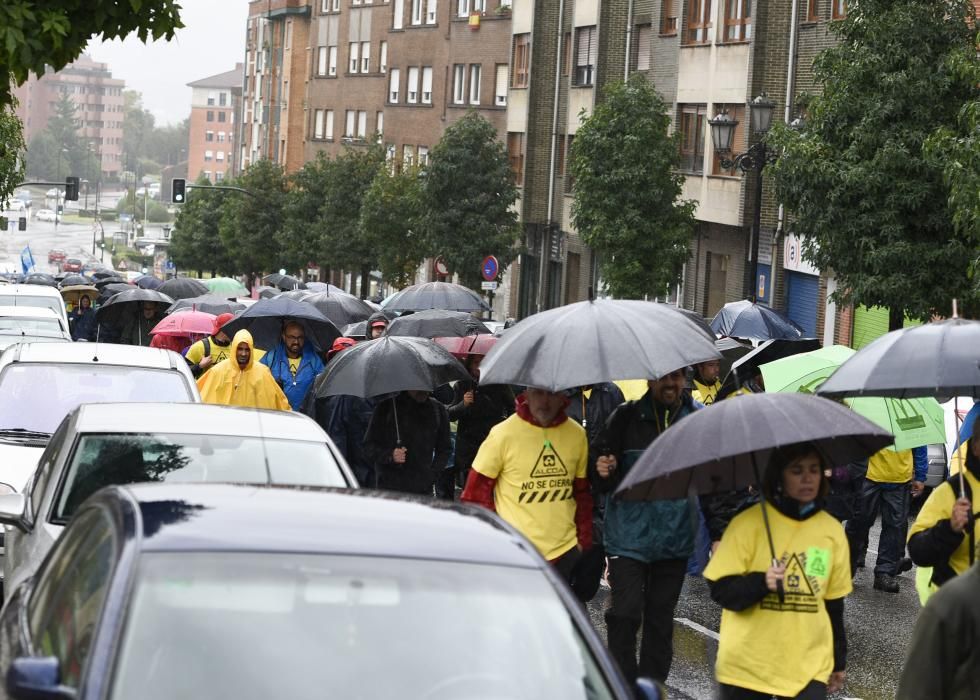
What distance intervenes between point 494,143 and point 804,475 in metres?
50.3

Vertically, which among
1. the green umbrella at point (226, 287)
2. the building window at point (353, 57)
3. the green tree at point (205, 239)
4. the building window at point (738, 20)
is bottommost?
the green umbrella at point (226, 287)

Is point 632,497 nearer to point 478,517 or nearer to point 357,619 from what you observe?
point 478,517

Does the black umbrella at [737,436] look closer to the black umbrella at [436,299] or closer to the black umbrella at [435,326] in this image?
the black umbrella at [435,326]

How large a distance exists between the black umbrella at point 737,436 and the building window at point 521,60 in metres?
54.7

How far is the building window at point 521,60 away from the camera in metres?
61.7

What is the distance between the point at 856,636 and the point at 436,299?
12.1 meters

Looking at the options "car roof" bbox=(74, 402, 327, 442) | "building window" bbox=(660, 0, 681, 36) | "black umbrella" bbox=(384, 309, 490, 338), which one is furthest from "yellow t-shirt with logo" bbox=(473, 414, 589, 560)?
"building window" bbox=(660, 0, 681, 36)

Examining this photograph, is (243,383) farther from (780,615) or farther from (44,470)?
(780,615)

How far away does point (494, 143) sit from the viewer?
56.6 metres

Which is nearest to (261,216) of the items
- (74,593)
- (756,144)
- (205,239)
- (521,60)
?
(205,239)

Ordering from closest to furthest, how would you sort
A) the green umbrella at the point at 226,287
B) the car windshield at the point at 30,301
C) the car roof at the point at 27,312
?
the car roof at the point at 27,312, the car windshield at the point at 30,301, the green umbrella at the point at 226,287

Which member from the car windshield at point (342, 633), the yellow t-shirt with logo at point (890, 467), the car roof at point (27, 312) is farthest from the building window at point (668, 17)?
the car windshield at point (342, 633)

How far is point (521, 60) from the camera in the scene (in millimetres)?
62375

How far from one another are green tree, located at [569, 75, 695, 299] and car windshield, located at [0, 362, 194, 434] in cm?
2658
